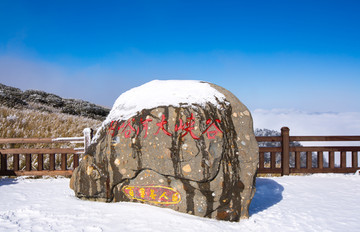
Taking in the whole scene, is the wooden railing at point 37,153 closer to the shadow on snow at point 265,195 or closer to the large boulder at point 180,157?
the large boulder at point 180,157

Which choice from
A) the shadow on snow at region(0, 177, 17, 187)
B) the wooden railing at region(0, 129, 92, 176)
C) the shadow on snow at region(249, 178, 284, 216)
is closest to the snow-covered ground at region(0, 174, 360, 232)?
the shadow on snow at region(249, 178, 284, 216)

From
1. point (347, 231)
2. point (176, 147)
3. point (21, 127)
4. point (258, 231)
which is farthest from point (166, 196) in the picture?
point (21, 127)

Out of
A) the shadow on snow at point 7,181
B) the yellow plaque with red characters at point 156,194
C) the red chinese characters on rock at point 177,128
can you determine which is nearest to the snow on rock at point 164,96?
the red chinese characters on rock at point 177,128

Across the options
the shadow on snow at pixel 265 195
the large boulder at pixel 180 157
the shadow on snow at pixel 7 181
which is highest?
the large boulder at pixel 180 157

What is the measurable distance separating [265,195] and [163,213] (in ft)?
9.58

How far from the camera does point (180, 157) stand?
394cm

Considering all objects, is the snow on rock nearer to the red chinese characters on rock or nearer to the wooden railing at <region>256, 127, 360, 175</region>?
the red chinese characters on rock

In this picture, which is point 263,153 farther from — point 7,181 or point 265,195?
point 7,181

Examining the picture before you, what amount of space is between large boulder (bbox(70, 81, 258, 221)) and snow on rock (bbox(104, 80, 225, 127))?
17 mm

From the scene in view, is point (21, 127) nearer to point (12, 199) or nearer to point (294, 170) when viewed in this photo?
point (12, 199)

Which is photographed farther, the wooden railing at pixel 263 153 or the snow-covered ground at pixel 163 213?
the wooden railing at pixel 263 153

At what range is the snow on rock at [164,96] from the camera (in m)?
4.36

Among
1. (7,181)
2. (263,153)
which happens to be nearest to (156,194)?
(263,153)

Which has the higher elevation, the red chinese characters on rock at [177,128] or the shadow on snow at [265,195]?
the red chinese characters on rock at [177,128]
